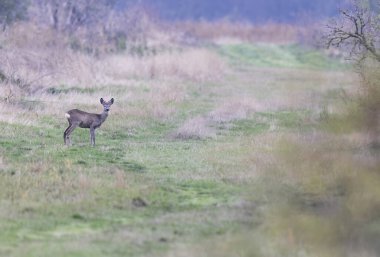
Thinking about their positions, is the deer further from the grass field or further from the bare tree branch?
the bare tree branch

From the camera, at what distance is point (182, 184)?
595 inches

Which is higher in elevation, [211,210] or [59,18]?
[59,18]

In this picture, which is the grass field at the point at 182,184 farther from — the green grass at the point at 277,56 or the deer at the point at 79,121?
the green grass at the point at 277,56

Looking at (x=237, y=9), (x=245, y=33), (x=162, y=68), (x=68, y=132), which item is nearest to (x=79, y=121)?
(x=68, y=132)

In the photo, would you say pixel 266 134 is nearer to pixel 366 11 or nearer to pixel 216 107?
pixel 366 11

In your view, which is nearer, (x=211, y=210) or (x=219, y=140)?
(x=211, y=210)

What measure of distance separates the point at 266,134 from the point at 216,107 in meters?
6.64

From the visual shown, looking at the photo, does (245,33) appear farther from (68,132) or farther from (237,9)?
(68,132)

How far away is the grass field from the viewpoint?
11.6 meters

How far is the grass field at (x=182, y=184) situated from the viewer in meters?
11.6

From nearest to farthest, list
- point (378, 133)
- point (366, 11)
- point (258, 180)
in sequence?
point (258, 180)
point (378, 133)
point (366, 11)

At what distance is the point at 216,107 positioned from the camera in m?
27.6

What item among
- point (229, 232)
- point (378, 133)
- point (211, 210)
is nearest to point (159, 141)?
point (378, 133)

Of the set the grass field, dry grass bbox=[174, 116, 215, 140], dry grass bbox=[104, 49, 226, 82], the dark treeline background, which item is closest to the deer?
the grass field
